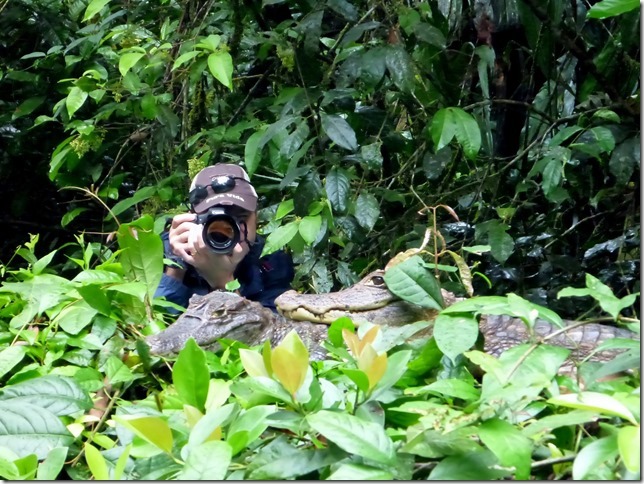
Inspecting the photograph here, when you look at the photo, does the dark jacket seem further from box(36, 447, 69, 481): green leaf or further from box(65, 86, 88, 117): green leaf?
box(36, 447, 69, 481): green leaf

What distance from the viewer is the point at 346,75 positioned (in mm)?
1729

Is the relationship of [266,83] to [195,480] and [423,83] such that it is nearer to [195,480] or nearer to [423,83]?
[423,83]

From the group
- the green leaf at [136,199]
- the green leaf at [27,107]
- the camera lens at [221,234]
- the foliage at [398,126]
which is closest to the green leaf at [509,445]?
the foliage at [398,126]

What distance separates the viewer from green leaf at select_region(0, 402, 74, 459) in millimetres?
707

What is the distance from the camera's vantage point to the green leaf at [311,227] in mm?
1484

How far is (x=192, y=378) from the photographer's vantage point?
710 millimetres

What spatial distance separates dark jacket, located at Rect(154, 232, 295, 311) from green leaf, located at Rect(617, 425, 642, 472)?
107cm

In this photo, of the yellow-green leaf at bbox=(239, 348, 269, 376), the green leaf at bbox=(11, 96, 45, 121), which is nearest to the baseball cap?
the yellow-green leaf at bbox=(239, 348, 269, 376)

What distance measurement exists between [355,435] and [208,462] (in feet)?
0.35

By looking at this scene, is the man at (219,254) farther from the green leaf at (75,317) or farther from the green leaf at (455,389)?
the green leaf at (455,389)

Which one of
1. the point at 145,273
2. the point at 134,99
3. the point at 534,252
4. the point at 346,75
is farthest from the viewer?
the point at 134,99

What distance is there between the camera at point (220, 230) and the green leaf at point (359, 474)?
98 centimetres

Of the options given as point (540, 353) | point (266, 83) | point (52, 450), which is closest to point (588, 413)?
point (540, 353)

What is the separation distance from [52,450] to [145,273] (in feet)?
1.23
